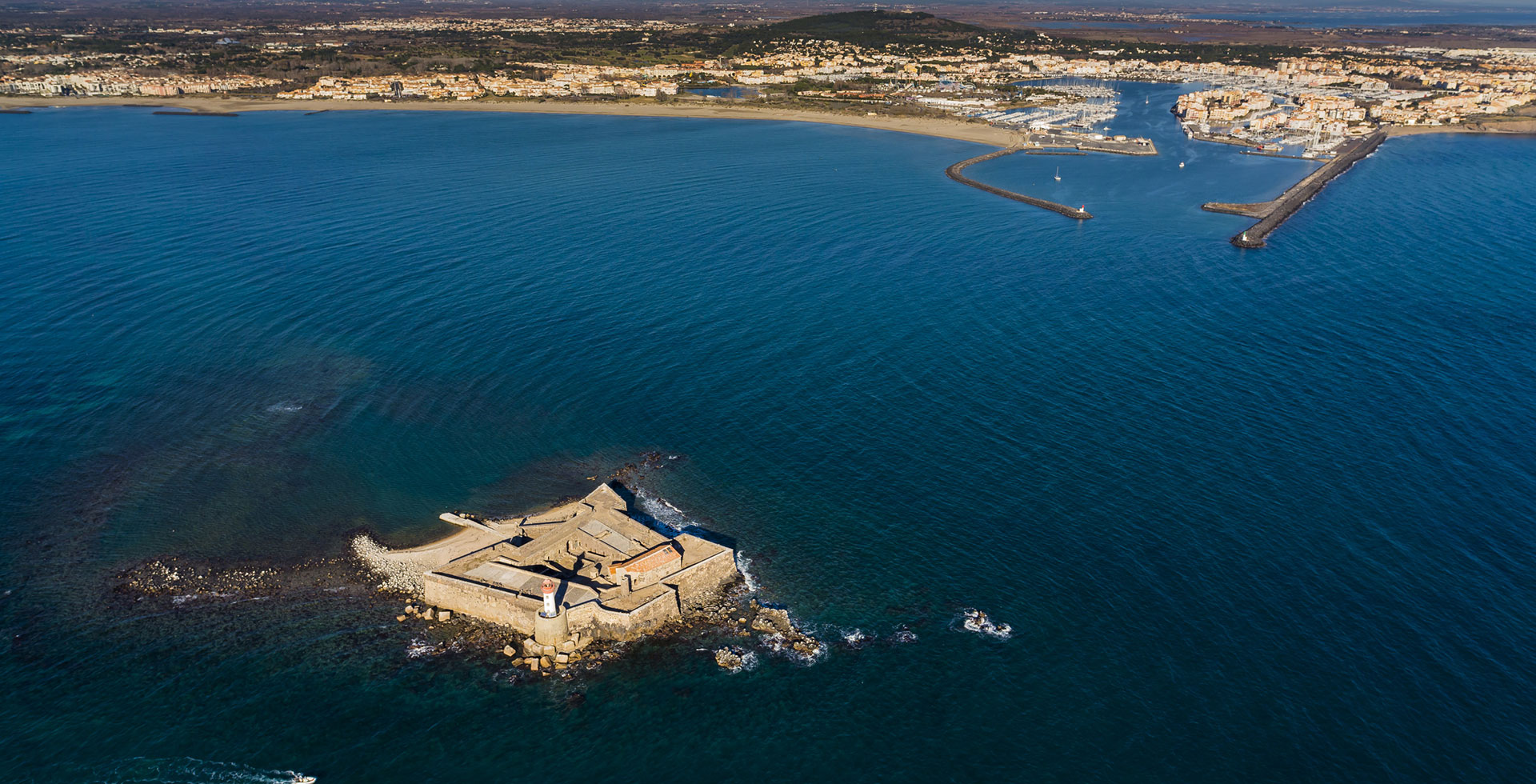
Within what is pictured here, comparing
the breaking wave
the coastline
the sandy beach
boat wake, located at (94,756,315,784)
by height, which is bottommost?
boat wake, located at (94,756,315,784)

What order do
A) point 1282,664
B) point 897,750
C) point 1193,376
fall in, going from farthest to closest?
point 1193,376
point 1282,664
point 897,750

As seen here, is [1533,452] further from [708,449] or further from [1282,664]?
[708,449]

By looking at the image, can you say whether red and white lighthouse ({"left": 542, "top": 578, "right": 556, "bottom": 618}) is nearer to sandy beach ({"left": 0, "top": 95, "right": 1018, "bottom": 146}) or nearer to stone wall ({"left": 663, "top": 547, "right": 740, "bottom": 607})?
stone wall ({"left": 663, "top": 547, "right": 740, "bottom": 607})

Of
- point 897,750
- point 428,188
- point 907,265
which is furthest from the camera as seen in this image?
point 428,188

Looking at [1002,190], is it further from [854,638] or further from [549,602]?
[549,602]

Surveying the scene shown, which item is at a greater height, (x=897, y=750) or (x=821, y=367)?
(x=821, y=367)

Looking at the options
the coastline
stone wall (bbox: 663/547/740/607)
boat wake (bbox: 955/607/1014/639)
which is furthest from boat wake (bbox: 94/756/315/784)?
the coastline

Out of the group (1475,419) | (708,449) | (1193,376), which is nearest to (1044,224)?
(1193,376)

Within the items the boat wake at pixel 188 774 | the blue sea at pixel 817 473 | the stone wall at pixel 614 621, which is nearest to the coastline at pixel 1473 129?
the blue sea at pixel 817 473
